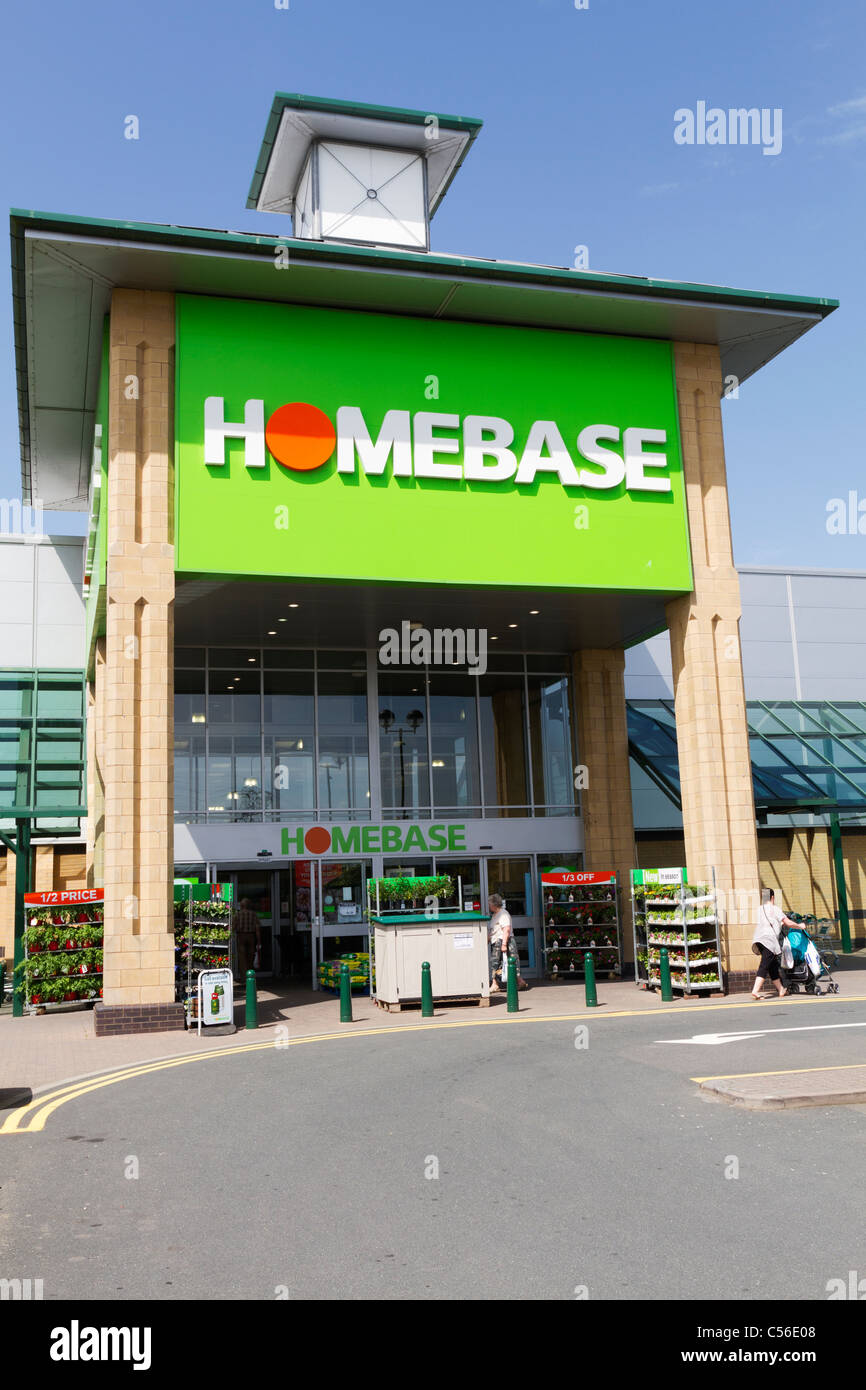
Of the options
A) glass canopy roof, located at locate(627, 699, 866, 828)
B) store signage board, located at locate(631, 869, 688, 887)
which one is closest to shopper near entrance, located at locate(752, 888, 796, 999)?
store signage board, located at locate(631, 869, 688, 887)

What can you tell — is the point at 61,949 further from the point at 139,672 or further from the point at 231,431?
the point at 231,431

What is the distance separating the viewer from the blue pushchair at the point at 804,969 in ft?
63.2

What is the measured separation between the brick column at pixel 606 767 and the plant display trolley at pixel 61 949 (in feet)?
37.9

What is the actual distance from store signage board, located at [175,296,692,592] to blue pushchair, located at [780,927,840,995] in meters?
6.93

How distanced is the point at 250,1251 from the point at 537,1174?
2.52 meters

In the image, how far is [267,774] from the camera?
25344 millimetres

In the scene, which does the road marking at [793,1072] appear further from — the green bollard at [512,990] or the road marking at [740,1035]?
the green bollard at [512,990]

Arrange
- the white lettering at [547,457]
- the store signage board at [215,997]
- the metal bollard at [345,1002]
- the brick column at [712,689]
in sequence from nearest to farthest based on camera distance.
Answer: the store signage board at [215,997], the metal bollard at [345,1002], the brick column at [712,689], the white lettering at [547,457]

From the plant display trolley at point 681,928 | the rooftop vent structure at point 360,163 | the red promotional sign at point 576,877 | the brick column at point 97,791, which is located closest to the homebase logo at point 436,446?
the rooftop vent structure at point 360,163

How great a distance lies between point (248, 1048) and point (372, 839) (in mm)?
9703

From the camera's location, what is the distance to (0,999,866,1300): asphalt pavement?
6.29 metres
